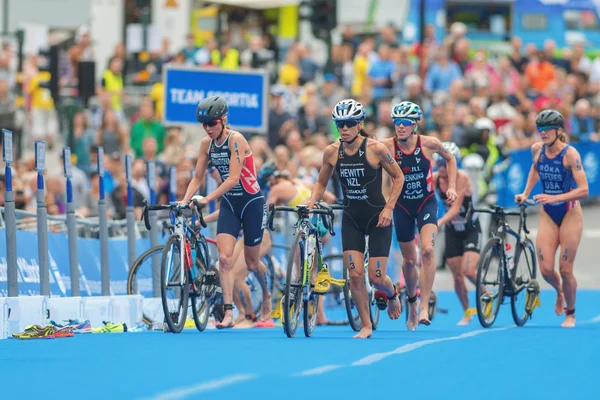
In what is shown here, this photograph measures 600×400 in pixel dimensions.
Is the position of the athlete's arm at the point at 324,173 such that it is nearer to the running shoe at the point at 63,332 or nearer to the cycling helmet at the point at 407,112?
the cycling helmet at the point at 407,112

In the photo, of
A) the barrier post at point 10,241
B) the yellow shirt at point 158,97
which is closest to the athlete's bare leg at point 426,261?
the barrier post at point 10,241

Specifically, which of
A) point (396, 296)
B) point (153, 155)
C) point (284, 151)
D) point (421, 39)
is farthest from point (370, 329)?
point (421, 39)

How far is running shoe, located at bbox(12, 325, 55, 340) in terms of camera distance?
556 inches

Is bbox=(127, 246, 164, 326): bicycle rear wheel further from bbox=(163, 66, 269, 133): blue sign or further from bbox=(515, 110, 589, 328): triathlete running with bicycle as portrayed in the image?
bbox=(163, 66, 269, 133): blue sign

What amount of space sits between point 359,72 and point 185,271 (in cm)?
1761

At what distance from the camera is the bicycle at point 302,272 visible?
14148 millimetres

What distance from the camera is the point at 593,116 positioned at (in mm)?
33531

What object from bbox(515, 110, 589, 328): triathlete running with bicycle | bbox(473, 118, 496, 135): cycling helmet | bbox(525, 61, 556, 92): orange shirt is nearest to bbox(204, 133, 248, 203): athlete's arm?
bbox(515, 110, 589, 328): triathlete running with bicycle

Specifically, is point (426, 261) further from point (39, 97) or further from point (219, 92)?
point (39, 97)

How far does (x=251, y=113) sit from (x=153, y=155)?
2739 millimetres

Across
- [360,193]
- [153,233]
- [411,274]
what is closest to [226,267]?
[360,193]

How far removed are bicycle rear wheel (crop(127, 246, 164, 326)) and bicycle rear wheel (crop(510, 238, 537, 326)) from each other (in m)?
3.74

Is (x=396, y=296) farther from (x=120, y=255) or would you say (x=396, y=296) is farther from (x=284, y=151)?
(x=284, y=151)

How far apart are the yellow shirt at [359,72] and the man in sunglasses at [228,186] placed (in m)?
16.1
